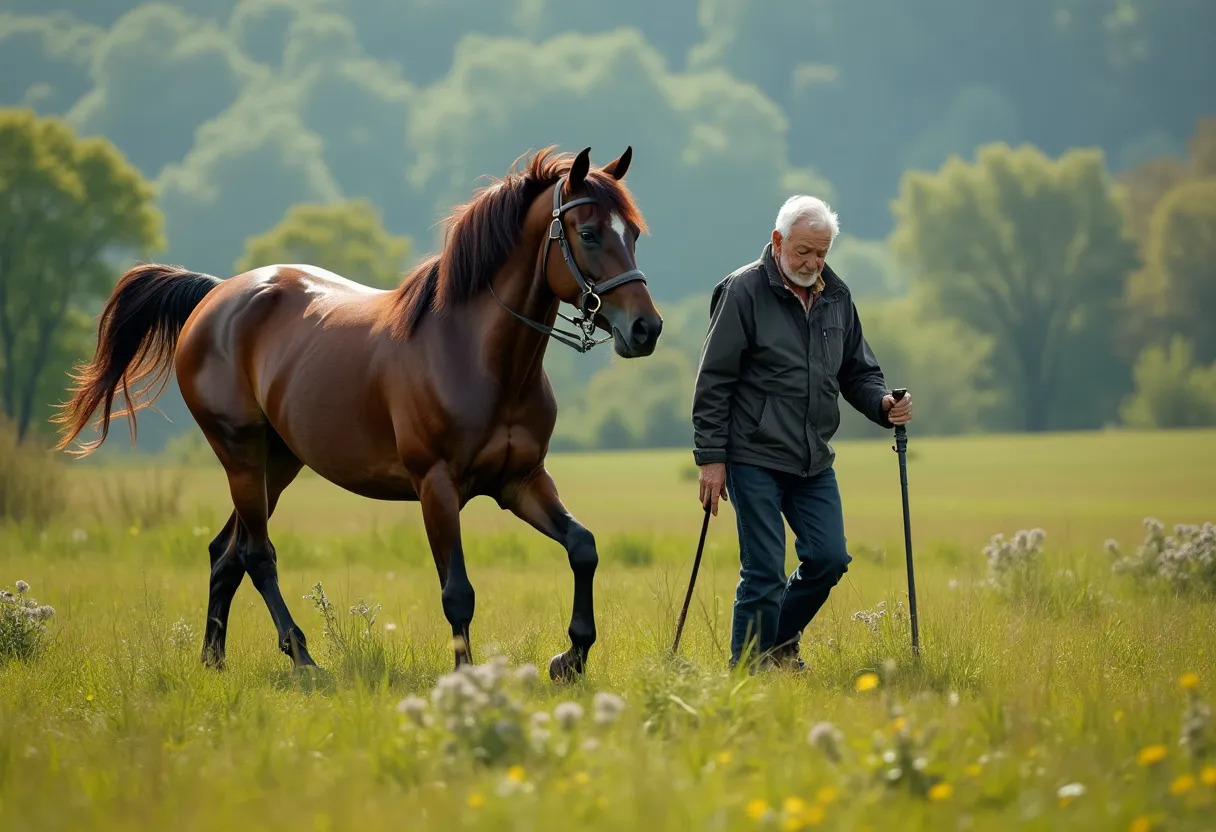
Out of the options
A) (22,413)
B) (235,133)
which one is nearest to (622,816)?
(22,413)

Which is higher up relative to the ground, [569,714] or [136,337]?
[136,337]

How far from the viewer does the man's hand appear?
265 inches

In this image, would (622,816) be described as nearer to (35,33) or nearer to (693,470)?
(693,470)

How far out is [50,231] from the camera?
130 feet

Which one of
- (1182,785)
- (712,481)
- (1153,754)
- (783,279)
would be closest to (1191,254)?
(783,279)

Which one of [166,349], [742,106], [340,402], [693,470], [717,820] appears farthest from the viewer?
[742,106]

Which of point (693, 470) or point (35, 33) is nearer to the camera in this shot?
point (693, 470)

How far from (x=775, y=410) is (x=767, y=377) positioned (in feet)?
0.53

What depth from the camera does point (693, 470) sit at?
30.2 m

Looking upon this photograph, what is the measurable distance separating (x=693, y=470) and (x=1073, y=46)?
165 m

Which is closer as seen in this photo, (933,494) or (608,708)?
(608,708)

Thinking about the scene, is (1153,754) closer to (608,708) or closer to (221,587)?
(608,708)

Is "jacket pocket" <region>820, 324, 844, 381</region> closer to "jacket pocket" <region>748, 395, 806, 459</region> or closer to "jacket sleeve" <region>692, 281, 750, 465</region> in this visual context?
"jacket pocket" <region>748, 395, 806, 459</region>

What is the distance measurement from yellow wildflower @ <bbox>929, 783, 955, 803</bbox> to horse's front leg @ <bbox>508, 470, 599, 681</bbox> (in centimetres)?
258
